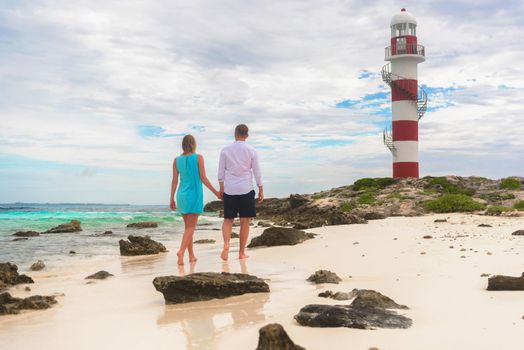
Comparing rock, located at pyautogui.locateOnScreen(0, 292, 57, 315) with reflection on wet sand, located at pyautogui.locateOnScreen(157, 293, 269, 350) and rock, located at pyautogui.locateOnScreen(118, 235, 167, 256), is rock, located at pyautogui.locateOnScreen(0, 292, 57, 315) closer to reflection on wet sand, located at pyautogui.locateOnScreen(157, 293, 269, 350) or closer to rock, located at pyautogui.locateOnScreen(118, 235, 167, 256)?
reflection on wet sand, located at pyautogui.locateOnScreen(157, 293, 269, 350)

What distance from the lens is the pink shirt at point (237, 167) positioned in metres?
8.55

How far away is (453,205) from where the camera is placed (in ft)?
64.8

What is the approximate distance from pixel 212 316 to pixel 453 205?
17227 mm

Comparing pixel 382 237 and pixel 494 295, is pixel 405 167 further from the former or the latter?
pixel 494 295

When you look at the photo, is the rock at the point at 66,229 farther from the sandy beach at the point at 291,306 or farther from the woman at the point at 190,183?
the woman at the point at 190,183

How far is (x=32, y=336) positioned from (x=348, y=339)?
253 cm

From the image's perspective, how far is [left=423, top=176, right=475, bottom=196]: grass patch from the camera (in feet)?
83.4

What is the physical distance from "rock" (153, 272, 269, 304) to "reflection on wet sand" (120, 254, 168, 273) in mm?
2972

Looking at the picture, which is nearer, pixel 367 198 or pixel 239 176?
pixel 239 176

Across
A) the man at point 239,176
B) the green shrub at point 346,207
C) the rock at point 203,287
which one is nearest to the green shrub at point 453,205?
the green shrub at point 346,207

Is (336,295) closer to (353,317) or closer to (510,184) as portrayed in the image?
(353,317)

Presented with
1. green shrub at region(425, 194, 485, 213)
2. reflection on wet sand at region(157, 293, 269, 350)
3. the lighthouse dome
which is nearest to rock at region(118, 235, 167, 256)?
reflection on wet sand at region(157, 293, 269, 350)

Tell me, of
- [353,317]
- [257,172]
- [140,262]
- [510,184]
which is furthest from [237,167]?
[510,184]

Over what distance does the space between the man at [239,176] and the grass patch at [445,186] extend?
754 inches
